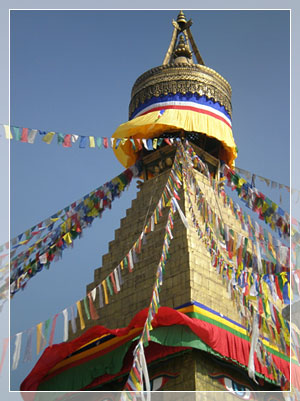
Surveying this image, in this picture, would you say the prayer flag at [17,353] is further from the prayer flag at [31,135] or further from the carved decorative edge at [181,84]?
the carved decorative edge at [181,84]

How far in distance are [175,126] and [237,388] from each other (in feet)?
17.0

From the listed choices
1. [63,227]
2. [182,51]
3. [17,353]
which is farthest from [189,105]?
[17,353]

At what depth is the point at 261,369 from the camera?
34.0 ft

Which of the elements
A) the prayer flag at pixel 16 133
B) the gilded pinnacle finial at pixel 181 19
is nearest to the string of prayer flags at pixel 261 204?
the prayer flag at pixel 16 133

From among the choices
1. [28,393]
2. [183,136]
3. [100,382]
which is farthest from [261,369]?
[183,136]

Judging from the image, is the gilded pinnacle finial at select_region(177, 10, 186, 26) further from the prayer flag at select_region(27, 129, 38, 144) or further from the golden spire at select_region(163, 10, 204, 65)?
the prayer flag at select_region(27, 129, 38, 144)

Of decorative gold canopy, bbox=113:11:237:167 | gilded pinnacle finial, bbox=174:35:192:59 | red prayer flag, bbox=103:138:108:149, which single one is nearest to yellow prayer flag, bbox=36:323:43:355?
red prayer flag, bbox=103:138:108:149

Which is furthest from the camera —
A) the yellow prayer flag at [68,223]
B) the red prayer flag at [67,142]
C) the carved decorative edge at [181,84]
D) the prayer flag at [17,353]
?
the carved decorative edge at [181,84]

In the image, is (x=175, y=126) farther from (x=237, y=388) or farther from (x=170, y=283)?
(x=237, y=388)

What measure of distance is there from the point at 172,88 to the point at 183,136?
3.63ft

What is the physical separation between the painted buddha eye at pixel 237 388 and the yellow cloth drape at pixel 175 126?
16.6 ft

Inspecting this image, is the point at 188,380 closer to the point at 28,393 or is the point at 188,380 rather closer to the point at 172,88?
the point at 28,393

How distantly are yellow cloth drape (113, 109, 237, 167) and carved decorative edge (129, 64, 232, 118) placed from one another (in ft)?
2.38

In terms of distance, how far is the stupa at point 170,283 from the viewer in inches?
397
